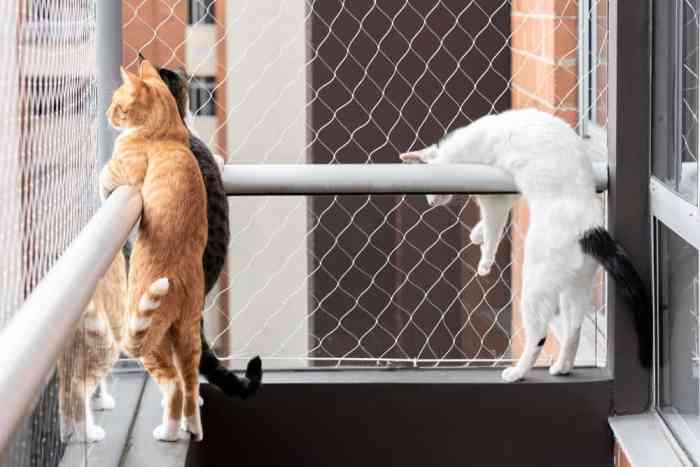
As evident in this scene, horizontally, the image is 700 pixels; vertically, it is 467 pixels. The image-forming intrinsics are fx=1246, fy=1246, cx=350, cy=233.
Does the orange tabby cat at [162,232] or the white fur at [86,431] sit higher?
the orange tabby cat at [162,232]

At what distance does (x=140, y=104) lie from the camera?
1952mm

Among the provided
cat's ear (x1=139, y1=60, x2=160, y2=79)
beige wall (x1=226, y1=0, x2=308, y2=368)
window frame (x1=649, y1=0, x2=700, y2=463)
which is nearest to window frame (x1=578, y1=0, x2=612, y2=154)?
window frame (x1=649, y1=0, x2=700, y2=463)

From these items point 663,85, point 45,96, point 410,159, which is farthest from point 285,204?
point 45,96

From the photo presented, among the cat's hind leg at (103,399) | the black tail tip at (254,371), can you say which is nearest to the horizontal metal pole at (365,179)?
the black tail tip at (254,371)

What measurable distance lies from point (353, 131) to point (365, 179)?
0.72m

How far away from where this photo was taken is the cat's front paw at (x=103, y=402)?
72.5 inches

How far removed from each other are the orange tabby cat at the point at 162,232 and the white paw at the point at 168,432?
49 millimetres

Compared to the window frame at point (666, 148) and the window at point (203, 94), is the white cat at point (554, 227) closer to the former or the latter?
the window frame at point (666, 148)

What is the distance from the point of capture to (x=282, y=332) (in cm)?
330

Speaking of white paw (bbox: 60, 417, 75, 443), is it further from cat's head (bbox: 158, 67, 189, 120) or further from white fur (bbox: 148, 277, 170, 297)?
cat's head (bbox: 158, 67, 189, 120)

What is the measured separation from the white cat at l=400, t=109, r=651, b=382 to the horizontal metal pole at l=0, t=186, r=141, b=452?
0.93 metres

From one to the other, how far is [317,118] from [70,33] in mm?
1634

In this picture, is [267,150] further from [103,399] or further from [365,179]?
[103,399]

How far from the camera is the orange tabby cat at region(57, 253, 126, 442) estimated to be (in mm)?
1484
